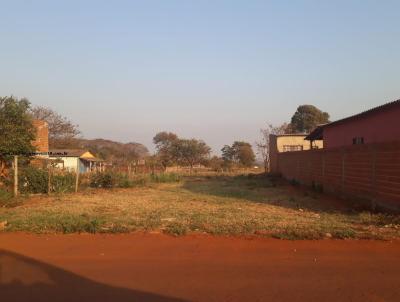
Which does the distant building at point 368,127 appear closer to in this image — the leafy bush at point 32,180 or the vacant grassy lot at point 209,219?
the vacant grassy lot at point 209,219

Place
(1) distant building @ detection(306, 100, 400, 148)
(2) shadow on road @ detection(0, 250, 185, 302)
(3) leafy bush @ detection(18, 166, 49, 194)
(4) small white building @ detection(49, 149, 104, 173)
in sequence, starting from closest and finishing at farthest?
(2) shadow on road @ detection(0, 250, 185, 302)
(1) distant building @ detection(306, 100, 400, 148)
(3) leafy bush @ detection(18, 166, 49, 194)
(4) small white building @ detection(49, 149, 104, 173)

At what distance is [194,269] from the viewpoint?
641 centimetres

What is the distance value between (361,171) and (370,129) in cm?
777

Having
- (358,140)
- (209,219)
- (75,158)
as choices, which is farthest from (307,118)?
(209,219)

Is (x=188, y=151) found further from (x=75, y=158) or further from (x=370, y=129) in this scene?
(x=370, y=129)

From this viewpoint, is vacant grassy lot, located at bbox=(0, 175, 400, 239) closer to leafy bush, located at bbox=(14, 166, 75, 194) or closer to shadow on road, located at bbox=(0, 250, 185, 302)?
shadow on road, located at bbox=(0, 250, 185, 302)

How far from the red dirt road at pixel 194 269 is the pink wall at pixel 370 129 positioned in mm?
10965

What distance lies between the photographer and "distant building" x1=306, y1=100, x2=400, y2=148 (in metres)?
18.3

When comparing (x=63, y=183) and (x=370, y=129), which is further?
(x=370, y=129)

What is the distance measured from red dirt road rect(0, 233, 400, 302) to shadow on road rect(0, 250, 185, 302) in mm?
12

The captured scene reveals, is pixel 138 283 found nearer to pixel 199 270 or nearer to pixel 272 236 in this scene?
pixel 199 270

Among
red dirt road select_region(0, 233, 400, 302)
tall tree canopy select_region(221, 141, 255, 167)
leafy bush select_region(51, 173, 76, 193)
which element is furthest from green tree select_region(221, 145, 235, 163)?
red dirt road select_region(0, 233, 400, 302)

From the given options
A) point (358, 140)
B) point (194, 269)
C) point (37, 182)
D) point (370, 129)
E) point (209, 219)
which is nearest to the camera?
point (194, 269)

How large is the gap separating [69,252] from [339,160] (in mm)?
12075
